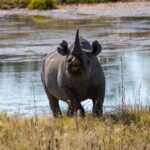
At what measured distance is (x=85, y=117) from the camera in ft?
35.8

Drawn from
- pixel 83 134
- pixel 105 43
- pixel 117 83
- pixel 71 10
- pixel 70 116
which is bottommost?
pixel 71 10

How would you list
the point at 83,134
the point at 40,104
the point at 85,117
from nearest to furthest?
the point at 83,134, the point at 85,117, the point at 40,104

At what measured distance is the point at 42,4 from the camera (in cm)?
6178

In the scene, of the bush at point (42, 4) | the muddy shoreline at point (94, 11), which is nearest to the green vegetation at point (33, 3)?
the bush at point (42, 4)

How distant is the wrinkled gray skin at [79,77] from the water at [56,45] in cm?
43

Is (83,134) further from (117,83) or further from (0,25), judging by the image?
(0,25)

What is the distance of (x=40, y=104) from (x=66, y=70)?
4.13 m

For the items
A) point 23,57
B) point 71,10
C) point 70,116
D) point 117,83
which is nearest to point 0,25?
point 71,10

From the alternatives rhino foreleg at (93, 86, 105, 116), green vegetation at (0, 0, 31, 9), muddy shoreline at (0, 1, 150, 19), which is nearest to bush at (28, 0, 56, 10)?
muddy shoreline at (0, 1, 150, 19)

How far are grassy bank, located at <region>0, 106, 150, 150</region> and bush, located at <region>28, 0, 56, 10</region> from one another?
1928 inches

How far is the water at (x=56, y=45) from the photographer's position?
623 inches

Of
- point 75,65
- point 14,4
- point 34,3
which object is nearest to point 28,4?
point 14,4

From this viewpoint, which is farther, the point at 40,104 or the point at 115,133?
the point at 40,104

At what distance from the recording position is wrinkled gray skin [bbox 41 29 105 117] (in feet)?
36.2
